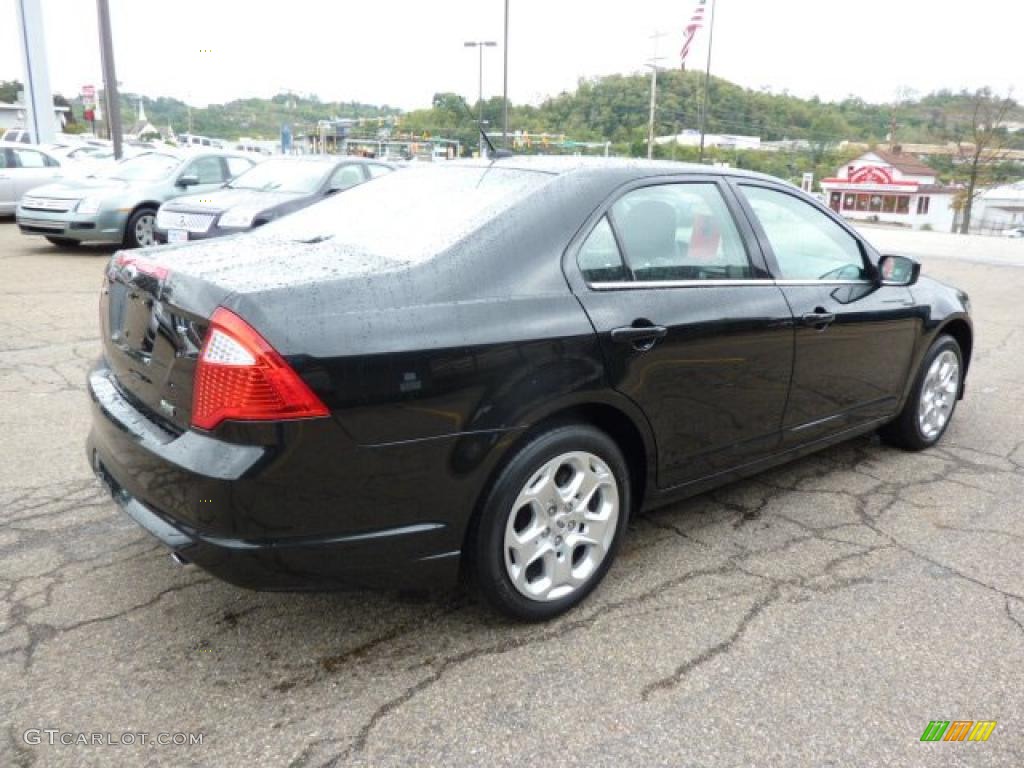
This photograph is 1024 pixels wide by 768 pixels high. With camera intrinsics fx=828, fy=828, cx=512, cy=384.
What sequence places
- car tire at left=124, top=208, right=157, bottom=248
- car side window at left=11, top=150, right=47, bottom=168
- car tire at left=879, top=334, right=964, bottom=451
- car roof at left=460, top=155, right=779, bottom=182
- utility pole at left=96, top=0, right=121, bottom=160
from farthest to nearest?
utility pole at left=96, top=0, right=121, bottom=160 < car side window at left=11, top=150, right=47, bottom=168 < car tire at left=124, top=208, right=157, bottom=248 < car tire at left=879, top=334, right=964, bottom=451 < car roof at left=460, top=155, right=779, bottom=182

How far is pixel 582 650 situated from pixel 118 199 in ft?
35.3

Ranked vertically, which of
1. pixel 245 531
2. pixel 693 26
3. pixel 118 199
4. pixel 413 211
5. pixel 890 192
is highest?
pixel 693 26

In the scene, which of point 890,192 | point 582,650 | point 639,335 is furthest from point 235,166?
point 890,192

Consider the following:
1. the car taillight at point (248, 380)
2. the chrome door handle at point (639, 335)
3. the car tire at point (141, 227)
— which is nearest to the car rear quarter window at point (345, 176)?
the car tire at point (141, 227)

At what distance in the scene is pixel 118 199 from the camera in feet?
36.9

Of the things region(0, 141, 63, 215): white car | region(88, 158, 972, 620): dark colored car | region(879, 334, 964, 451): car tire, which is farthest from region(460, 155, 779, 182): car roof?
region(0, 141, 63, 215): white car

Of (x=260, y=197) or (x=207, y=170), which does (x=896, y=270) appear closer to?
(x=260, y=197)

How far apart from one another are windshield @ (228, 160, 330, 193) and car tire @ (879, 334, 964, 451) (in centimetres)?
769

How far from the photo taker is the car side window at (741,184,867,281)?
3562 millimetres

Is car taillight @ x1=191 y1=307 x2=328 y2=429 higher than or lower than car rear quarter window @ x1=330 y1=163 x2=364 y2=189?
lower

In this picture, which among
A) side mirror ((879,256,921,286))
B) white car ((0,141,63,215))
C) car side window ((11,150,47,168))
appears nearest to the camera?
side mirror ((879,256,921,286))

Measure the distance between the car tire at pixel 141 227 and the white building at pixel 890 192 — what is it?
63.9 meters

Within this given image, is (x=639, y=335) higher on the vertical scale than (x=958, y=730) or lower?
higher

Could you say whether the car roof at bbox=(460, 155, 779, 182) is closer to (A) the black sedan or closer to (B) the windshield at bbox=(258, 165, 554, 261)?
(B) the windshield at bbox=(258, 165, 554, 261)
